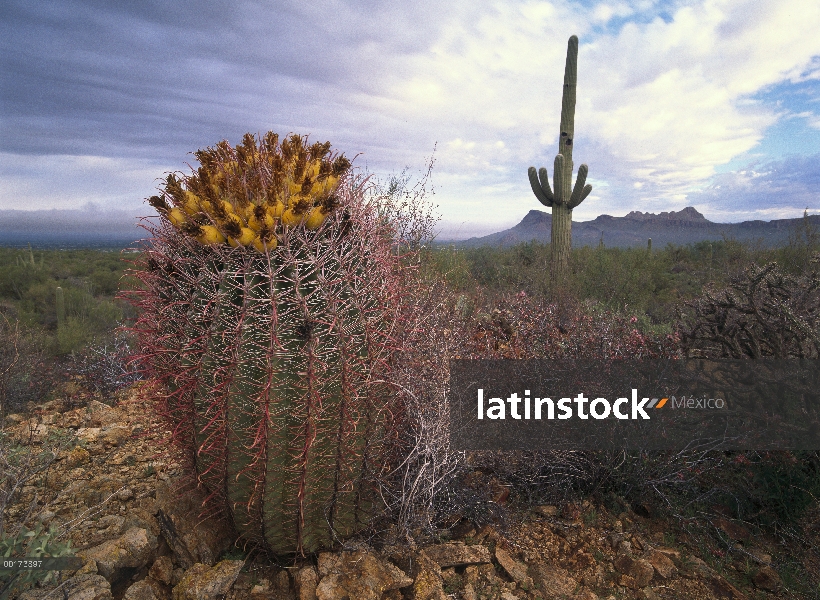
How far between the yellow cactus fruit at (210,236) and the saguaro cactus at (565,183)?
1054cm

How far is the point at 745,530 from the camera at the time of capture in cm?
328

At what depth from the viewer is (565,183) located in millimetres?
12672

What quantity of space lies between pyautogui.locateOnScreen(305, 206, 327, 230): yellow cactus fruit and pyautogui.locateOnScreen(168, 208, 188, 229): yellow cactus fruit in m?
0.54

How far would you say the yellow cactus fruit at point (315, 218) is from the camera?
2.32m

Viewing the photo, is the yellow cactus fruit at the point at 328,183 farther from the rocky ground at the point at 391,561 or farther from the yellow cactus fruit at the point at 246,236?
the rocky ground at the point at 391,561

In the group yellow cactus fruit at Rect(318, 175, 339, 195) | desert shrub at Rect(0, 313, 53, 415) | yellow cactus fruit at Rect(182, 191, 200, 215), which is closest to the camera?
yellow cactus fruit at Rect(182, 191, 200, 215)

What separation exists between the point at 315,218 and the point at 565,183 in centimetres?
1137

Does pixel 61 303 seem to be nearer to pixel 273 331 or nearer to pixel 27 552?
pixel 27 552

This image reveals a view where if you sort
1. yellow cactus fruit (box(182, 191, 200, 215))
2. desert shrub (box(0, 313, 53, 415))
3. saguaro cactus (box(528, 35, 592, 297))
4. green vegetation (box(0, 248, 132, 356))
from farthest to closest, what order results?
1. saguaro cactus (box(528, 35, 592, 297))
2. green vegetation (box(0, 248, 132, 356))
3. desert shrub (box(0, 313, 53, 415))
4. yellow cactus fruit (box(182, 191, 200, 215))

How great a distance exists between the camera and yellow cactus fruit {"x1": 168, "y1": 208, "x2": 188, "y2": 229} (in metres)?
2.34

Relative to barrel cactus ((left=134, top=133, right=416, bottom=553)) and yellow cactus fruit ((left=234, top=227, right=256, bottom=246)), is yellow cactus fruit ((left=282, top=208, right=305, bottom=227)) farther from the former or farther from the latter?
yellow cactus fruit ((left=234, top=227, right=256, bottom=246))

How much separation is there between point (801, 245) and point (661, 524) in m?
12.9

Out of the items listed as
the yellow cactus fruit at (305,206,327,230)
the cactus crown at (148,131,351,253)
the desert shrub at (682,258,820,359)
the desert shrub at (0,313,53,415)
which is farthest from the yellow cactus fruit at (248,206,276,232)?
the desert shrub at (0,313,53,415)

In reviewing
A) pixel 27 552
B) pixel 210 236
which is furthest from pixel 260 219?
pixel 27 552
